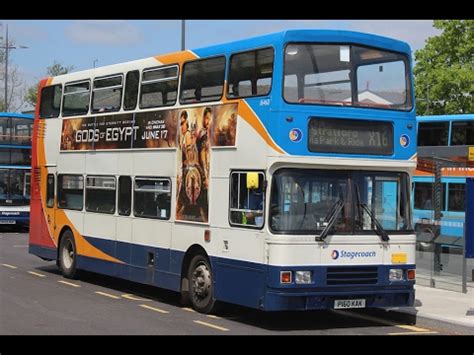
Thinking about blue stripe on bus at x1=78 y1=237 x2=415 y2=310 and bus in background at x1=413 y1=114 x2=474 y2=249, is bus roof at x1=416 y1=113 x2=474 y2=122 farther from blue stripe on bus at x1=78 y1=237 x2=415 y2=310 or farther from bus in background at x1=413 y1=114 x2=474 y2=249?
blue stripe on bus at x1=78 y1=237 x2=415 y2=310

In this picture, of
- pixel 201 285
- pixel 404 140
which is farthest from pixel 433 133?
pixel 201 285

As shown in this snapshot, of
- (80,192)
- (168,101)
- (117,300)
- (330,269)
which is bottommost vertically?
(117,300)

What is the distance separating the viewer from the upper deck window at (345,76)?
10.5 metres

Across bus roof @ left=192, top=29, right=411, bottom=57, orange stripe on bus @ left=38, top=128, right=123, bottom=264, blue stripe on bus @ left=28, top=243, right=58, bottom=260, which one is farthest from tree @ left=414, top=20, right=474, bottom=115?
bus roof @ left=192, top=29, right=411, bottom=57

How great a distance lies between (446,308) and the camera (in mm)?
12078

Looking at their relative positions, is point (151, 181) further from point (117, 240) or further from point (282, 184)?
point (282, 184)

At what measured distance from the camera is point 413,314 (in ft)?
37.3

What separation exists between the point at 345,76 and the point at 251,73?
1.30 meters

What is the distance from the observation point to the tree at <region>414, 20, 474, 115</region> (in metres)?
35.8

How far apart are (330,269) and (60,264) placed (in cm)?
794

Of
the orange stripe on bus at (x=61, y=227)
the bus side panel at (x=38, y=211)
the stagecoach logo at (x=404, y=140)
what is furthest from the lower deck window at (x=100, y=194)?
the stagecoach logo at (x=404, y=140)

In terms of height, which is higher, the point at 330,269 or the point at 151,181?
the point at 151,181
